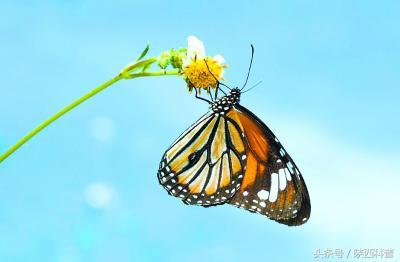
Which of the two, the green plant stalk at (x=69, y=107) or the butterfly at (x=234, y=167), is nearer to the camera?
the green plant stalk at (x=69, y=107)

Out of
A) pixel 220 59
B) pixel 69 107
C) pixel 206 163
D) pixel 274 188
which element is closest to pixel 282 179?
pixel 274 188

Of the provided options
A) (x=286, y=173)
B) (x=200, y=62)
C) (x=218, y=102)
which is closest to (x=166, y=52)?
(x=200, y=62)

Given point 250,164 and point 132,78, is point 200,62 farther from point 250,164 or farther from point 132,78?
point 250,164

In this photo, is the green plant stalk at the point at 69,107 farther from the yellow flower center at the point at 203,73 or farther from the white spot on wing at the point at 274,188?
the white spot on wing at the point at 274,188

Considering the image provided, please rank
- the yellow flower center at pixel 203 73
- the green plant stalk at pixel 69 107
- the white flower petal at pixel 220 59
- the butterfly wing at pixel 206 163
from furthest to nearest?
the butterfly wing at pixel 206 163, the white flower petal at pixel 220 59, the yellow flower center at pixel 203 73, the green plant stalk at pixel 69 107

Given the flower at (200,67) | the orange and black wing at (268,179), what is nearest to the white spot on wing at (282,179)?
the orange and black wing at (268,179)

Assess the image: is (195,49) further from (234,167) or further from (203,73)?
(234,167)
